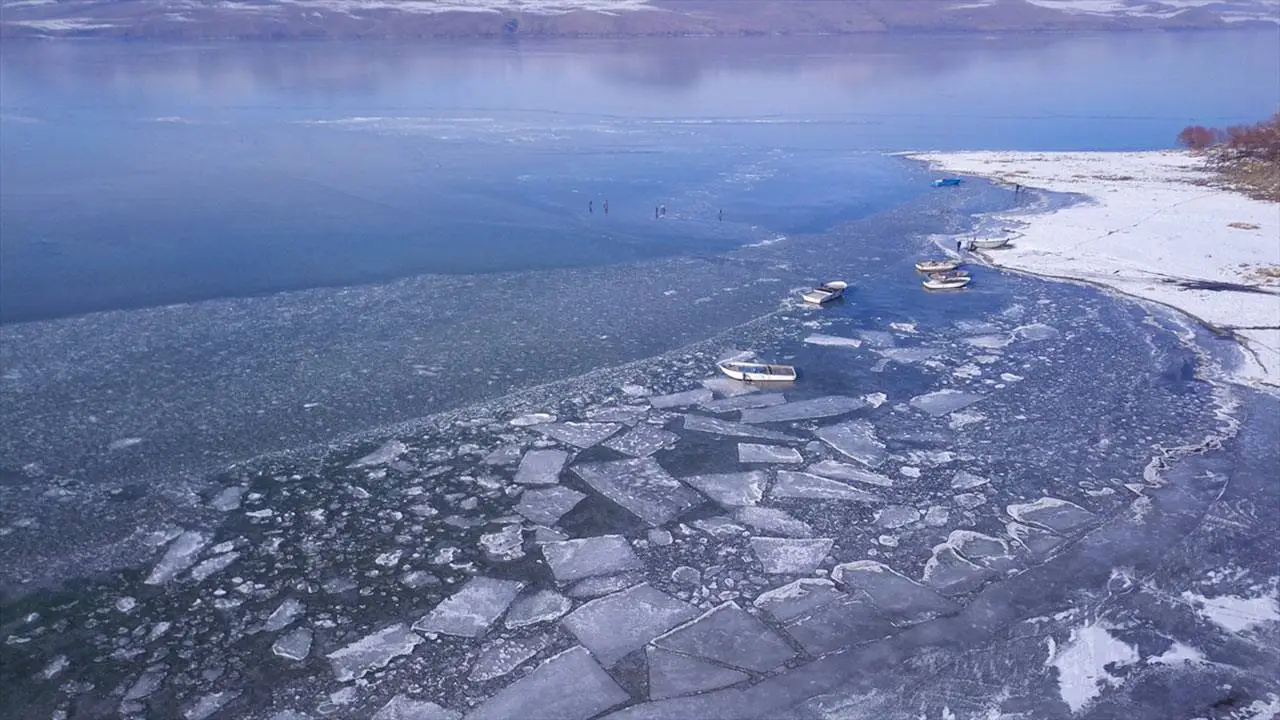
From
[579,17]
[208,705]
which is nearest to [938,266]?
[208,705]

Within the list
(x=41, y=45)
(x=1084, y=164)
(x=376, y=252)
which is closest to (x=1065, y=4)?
(x=1084, y=164)

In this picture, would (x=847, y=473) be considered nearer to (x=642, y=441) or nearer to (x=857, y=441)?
(x=857, y=441)

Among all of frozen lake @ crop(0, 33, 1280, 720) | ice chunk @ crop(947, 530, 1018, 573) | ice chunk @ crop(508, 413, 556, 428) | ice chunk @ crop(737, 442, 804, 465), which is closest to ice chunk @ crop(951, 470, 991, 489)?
frozen lake @ crop(0, 33, 1280, 720)

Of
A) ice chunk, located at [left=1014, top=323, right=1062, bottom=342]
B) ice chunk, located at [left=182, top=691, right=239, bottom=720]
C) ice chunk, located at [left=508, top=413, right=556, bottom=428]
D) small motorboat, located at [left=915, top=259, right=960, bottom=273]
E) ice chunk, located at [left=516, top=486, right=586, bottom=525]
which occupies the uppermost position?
small motorboat, located at [left=915, top=259, right=960, bottom=273]

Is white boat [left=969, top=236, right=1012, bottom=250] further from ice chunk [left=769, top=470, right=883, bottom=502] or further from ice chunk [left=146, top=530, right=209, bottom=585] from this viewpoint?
ice chunk [left=146, top=530, right=209, bottom=585]

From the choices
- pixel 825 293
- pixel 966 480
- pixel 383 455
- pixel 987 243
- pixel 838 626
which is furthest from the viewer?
pixel 987 243

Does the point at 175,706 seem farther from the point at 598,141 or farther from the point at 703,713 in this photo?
the point at 598,141
